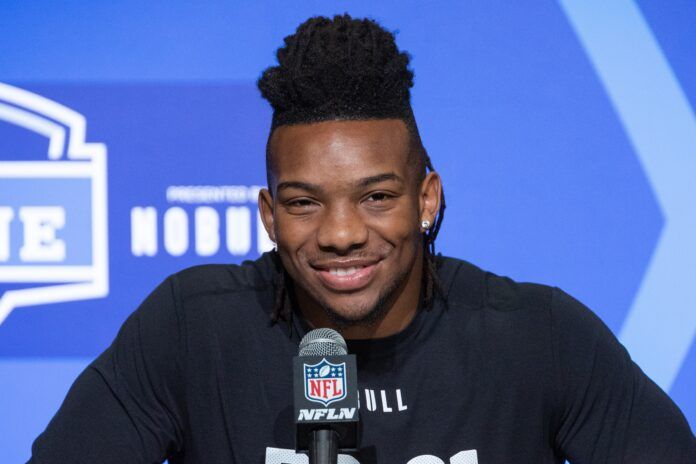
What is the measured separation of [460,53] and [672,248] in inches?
28.2

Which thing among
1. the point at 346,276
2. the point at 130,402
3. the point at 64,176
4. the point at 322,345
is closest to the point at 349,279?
the point at 346,276

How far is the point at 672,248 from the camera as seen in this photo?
2395mm

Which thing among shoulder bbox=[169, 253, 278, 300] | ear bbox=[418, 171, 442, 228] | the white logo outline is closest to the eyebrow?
ear bbox=[418, 171, 442, 228]

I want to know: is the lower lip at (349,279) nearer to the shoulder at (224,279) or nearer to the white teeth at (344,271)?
the white teeth at (344,271)

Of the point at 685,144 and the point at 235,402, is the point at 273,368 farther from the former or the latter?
the point at 685,144

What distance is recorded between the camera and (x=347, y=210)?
152 centimetres

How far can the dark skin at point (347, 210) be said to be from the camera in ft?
4.99

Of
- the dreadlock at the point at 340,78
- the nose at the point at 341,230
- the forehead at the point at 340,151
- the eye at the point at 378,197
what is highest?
the dreadlock at the point at 340,78

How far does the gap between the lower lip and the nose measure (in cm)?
6

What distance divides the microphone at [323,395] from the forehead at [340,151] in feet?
1.11

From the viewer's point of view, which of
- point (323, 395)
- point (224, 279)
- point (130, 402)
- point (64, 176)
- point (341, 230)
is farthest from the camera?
point (64, 176)

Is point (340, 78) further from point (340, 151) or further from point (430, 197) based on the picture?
point (430, 197)

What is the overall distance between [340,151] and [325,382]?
1.48 ft

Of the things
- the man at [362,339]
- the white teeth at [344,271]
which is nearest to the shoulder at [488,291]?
the man at [362,339]
